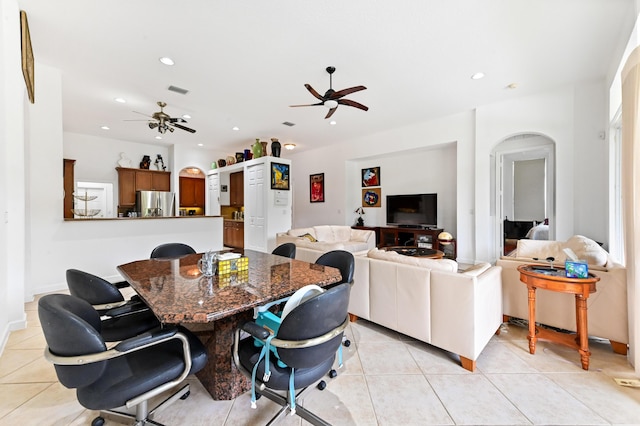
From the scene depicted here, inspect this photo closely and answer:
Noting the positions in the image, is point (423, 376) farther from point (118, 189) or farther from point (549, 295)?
point (118, 189)

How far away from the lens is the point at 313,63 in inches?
129

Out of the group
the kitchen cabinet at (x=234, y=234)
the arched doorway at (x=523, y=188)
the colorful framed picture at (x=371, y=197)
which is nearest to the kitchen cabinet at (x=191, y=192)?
the kitchen cabinet at (x=234, y=234)

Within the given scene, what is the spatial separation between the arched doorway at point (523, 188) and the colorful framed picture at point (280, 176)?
4.36 m

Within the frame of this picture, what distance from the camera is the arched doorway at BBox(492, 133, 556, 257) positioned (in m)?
4.50

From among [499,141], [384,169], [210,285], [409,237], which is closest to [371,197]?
[384,169]

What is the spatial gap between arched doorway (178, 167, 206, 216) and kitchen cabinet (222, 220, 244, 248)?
1.00 m

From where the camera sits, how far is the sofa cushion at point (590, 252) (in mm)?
2345

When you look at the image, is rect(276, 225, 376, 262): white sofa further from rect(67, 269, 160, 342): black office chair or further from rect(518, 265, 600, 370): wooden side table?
rect(67, 269, 160, 342): black office chair

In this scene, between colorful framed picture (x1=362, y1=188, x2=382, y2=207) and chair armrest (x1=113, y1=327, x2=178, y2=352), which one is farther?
colorful framed picture (x1=362, y1=188, x2=382, y2=207)

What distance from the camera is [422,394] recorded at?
1.76 metres

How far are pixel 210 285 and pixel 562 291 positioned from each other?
2563 millimetres

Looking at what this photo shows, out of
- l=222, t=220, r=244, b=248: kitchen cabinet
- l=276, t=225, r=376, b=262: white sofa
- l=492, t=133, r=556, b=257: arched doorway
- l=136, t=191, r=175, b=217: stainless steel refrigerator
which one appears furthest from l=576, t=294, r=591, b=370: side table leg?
l=136, t=191, r=175, b=217: stainless steel refrigerator

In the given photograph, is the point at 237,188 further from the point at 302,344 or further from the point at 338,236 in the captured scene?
the point at 302,344

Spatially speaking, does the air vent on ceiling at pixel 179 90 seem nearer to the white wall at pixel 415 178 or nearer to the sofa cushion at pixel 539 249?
the white wall at pixel 415 178
